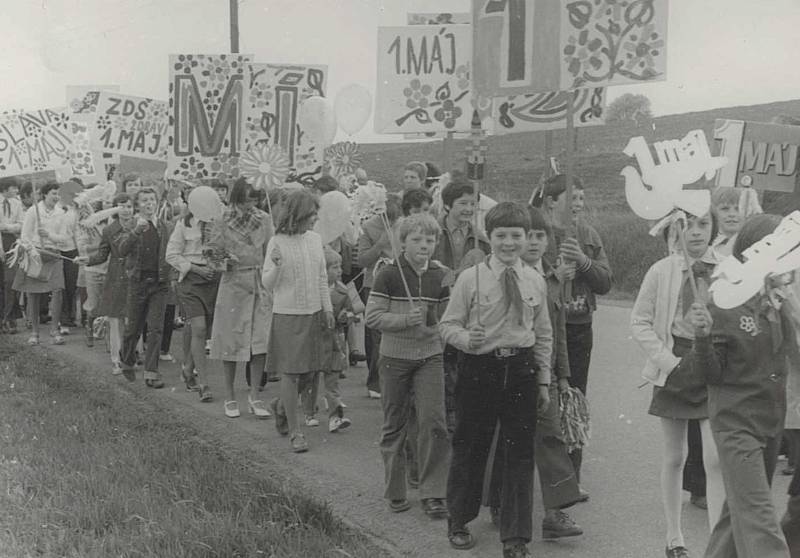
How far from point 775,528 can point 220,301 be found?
5363mm

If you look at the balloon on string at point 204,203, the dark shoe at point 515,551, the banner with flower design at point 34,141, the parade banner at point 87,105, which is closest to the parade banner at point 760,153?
the balloon on string at point 204,203

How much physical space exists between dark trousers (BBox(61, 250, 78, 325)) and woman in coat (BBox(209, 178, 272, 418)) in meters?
5.86

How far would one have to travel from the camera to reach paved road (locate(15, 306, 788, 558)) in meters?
4.86

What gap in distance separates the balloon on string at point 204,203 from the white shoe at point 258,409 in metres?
1.65

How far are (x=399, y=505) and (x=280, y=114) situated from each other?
15.8ft

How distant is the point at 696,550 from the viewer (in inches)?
184

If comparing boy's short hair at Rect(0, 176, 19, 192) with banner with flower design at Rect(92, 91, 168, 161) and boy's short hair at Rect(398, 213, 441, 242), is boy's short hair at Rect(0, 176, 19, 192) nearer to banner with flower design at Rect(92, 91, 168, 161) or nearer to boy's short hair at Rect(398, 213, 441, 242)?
banner with flower design at Rect(92, 91, 168, 161)

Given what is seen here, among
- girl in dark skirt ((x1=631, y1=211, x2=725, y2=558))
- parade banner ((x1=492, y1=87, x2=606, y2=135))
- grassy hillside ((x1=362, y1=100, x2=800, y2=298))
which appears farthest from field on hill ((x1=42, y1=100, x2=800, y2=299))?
girl in dark skirt ((x1=631, y1=211, x2=725, y2=558))

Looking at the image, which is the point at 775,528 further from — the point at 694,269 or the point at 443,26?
the point at 443,26

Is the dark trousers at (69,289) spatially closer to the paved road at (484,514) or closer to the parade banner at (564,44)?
the paved road at (484,514)

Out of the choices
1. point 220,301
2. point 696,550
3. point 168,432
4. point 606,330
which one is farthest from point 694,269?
point 606,330

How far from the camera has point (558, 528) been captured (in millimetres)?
4883

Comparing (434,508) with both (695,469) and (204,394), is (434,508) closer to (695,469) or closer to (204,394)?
(695,469)

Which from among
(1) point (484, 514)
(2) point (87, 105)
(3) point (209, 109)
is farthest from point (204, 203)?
(2) point (87, 105)
